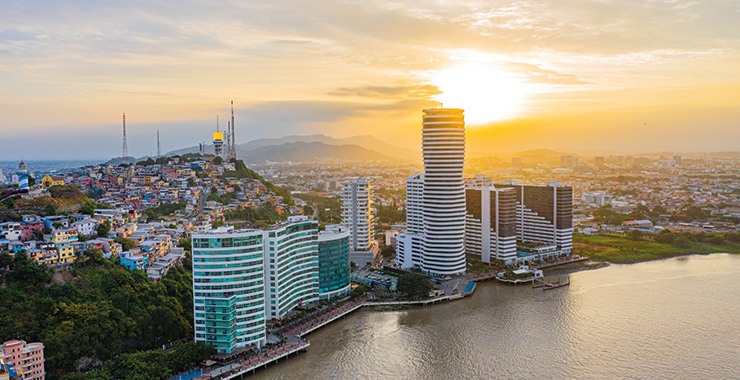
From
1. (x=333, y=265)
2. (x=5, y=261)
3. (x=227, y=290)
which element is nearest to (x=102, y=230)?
(x=5, y=261)

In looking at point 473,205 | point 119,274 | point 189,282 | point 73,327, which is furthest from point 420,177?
point 73,327

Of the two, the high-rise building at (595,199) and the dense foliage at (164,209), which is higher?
the dense foliage at (164,209)

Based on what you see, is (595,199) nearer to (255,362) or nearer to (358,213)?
(358,213)

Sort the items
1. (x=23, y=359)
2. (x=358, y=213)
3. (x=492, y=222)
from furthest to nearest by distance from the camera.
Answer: (x=358, y=213) < (x=492, y=222) < (x=23, y=359)

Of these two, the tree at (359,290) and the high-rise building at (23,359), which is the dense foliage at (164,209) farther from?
the high-rise building at (23,359)

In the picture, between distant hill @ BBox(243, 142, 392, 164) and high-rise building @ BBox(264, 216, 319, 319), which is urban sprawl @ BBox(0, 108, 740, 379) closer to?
high-rise building @ BBox(264, 216, 319, 319)

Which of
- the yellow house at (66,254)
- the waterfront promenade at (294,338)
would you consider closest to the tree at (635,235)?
the waterfront promenade at (294,338)

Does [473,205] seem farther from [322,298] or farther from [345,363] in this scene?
[345,363]
